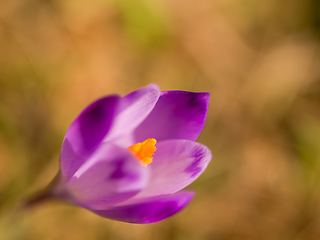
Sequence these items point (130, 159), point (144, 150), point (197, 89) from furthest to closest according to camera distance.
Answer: point (197, 89)
point (144, 150)
point (130, 159)

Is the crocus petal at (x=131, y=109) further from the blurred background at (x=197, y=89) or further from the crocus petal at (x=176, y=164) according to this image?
the blurred background at (x=197, y=89)

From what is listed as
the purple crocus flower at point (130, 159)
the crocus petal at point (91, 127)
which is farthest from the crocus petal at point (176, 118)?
the crocus petal at point (91, 127)

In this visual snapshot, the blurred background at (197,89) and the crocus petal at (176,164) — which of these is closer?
the crocus petal at (176,164)

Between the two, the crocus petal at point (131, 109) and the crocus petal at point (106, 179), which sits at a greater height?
the crocus petal at point (131, 109)

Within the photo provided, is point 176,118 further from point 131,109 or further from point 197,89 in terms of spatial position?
point 197,89

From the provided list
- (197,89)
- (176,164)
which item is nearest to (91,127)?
(176,164)

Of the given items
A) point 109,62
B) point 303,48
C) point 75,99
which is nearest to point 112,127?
point 75,99

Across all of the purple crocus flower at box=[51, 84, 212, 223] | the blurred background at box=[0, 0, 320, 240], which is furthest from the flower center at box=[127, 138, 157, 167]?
the blurred background at box=[0, 0, 320, 240]

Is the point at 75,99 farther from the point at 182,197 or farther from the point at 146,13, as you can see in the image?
the point at 182,197
